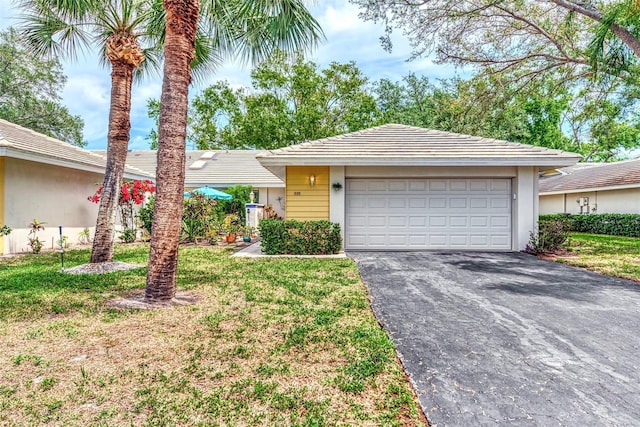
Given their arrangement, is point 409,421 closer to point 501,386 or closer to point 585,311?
point 501,386

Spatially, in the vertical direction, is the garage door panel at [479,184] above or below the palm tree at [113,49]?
below

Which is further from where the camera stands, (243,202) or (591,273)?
(243,202)

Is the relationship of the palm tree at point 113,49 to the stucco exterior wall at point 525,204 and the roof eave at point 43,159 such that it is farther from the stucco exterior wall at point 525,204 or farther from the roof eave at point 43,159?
the stucco exterior wall at point 525,204

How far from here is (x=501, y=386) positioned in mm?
2707

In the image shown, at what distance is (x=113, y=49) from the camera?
7.55 m

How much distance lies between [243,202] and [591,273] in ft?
44.5

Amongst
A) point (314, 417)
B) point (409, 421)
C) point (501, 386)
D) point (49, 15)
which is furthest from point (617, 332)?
point (49, 15)

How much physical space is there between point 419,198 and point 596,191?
1372 centimetres

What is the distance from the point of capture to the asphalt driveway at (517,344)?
2.44 m

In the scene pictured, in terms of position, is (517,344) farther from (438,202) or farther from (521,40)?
(521,40)

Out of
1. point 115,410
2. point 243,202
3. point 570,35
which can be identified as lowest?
point 115,410

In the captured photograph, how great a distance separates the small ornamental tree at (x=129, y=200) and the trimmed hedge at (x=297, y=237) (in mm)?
5117

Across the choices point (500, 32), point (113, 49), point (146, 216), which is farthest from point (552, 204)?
point (113, 49)

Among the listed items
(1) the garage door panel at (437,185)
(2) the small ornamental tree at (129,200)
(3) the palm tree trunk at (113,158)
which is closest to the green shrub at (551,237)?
(1) the garage door panel at (437,185)
